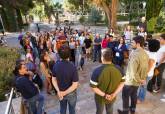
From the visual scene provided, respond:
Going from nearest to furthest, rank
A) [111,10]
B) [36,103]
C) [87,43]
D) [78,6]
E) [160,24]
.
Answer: [36,103] < [87,43] < [160,24] < [111,10] < [78,6]

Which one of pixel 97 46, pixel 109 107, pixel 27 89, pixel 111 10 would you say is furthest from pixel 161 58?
pixel 111 10

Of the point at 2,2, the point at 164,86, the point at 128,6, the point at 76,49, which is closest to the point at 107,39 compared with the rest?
the point at 76,49

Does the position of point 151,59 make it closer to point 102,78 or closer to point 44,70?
point 102,78

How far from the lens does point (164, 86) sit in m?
8.97

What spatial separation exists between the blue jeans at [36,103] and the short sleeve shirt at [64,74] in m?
0.85

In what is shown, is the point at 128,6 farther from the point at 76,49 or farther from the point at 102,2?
the point at 76,49

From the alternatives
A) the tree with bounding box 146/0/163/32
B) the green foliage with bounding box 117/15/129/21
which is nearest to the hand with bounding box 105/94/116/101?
the tree with bounding box 146/0/163/32

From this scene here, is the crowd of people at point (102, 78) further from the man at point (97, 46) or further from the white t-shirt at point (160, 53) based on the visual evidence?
the man at point (97, 46)

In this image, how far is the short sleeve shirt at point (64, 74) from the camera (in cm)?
519

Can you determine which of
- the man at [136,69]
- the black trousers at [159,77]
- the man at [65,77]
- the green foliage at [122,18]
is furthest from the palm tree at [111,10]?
the man at [65,77]

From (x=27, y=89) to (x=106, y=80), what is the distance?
1556 millimetres

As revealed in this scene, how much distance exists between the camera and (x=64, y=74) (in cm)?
520

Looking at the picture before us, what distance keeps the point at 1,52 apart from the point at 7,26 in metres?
28.4

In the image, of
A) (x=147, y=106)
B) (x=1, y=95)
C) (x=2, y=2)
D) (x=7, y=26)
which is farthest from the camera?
(x=7, y=26)
